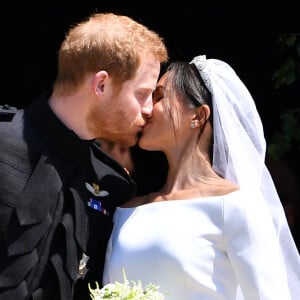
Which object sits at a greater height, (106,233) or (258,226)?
(258,226)

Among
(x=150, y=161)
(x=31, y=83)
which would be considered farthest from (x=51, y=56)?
(x=150, y=161)

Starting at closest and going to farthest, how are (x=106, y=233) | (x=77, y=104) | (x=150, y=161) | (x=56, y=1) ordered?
(x=77, y=104) → (x=106, y=233) → (x=150, y=161) → (x=56, y=1)

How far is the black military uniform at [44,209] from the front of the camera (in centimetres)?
270

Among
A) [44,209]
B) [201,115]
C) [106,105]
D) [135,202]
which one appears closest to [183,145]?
[201,115]

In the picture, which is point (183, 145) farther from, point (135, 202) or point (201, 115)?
point (135, 202)

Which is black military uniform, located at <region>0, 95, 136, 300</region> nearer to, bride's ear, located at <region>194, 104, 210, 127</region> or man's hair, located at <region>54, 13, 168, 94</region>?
man's hair, located at <region>54, 13, 168, 94</region>

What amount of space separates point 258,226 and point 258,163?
0.32 metres

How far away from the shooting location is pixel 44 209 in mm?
2746

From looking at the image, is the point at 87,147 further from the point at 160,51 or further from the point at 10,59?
the point at 10,59

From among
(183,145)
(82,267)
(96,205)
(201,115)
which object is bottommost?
(82,267)

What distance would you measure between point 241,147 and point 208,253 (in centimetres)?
42

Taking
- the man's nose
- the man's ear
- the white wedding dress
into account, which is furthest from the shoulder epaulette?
the white wedding dress

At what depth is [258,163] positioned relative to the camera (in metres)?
3.12

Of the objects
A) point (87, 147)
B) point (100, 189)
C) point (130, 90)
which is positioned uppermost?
point (130, 90)
